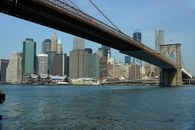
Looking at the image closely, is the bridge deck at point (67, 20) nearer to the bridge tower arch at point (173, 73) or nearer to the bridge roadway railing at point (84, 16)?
the bridge roadway railing at point (84, 16)

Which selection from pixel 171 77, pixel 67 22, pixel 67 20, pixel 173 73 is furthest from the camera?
pixel 171 77

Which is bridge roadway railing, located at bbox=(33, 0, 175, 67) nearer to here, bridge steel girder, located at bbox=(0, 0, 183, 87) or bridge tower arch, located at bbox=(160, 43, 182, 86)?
bridge steel girder, located at bbox=(0, 0, 183, 87)

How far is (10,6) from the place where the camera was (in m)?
53.1

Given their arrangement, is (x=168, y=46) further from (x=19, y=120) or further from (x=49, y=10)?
(x=19, y=120)

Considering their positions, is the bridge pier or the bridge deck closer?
the bridge deck

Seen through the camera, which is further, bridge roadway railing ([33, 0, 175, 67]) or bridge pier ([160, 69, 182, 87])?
bridge pier ([160, 69, 182, 87])

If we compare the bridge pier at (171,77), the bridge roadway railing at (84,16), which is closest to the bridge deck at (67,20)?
the bridge roadway railing at (84,16)

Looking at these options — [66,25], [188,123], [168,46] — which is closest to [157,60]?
[168,46]

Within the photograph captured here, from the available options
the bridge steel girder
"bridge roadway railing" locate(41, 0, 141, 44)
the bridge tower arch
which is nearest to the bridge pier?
the bridge tower arch

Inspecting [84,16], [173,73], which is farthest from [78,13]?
[173,73]

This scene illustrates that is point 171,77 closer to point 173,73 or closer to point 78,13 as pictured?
point 173,73

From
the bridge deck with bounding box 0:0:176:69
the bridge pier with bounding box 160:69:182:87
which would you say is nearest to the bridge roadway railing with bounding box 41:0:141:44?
the bridge deck with bounding box 0:0:176:69

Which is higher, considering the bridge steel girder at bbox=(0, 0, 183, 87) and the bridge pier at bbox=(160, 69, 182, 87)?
the bridge steel girder at bbox=(0, 0, 183, 87)

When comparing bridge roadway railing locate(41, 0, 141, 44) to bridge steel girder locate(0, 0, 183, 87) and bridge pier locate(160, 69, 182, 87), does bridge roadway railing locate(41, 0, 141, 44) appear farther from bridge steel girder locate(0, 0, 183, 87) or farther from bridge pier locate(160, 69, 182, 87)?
bridge pier locate(160, 69, 182, 87)
